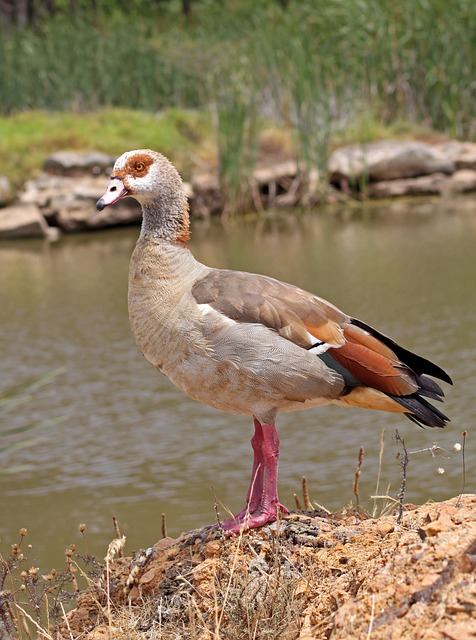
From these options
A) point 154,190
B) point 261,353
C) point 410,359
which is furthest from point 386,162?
point 261,353

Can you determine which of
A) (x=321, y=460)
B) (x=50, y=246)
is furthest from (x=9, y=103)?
(x=321, y=460)

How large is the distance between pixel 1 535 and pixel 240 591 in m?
2.85

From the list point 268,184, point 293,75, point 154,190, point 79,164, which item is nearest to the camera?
point 154,190

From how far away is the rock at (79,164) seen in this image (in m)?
19.0

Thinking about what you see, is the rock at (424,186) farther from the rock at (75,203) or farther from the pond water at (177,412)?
the rock at (75,203)

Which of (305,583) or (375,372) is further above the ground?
(375,372)

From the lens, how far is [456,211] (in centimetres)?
1734

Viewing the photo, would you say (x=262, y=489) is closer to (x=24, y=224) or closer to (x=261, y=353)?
(x=261, y=353)

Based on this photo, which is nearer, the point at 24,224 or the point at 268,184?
the point at 24,224

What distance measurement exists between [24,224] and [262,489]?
14.3 metres

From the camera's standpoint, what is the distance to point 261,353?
409 cm

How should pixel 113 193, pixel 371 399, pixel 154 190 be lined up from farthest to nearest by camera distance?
pixel 154 190 < pixel 113 193 < pixel 371 399

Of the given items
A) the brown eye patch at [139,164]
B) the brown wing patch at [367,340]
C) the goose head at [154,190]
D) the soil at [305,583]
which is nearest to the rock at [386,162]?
the goose head at [154,190]

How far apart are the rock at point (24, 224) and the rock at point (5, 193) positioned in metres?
0.44
